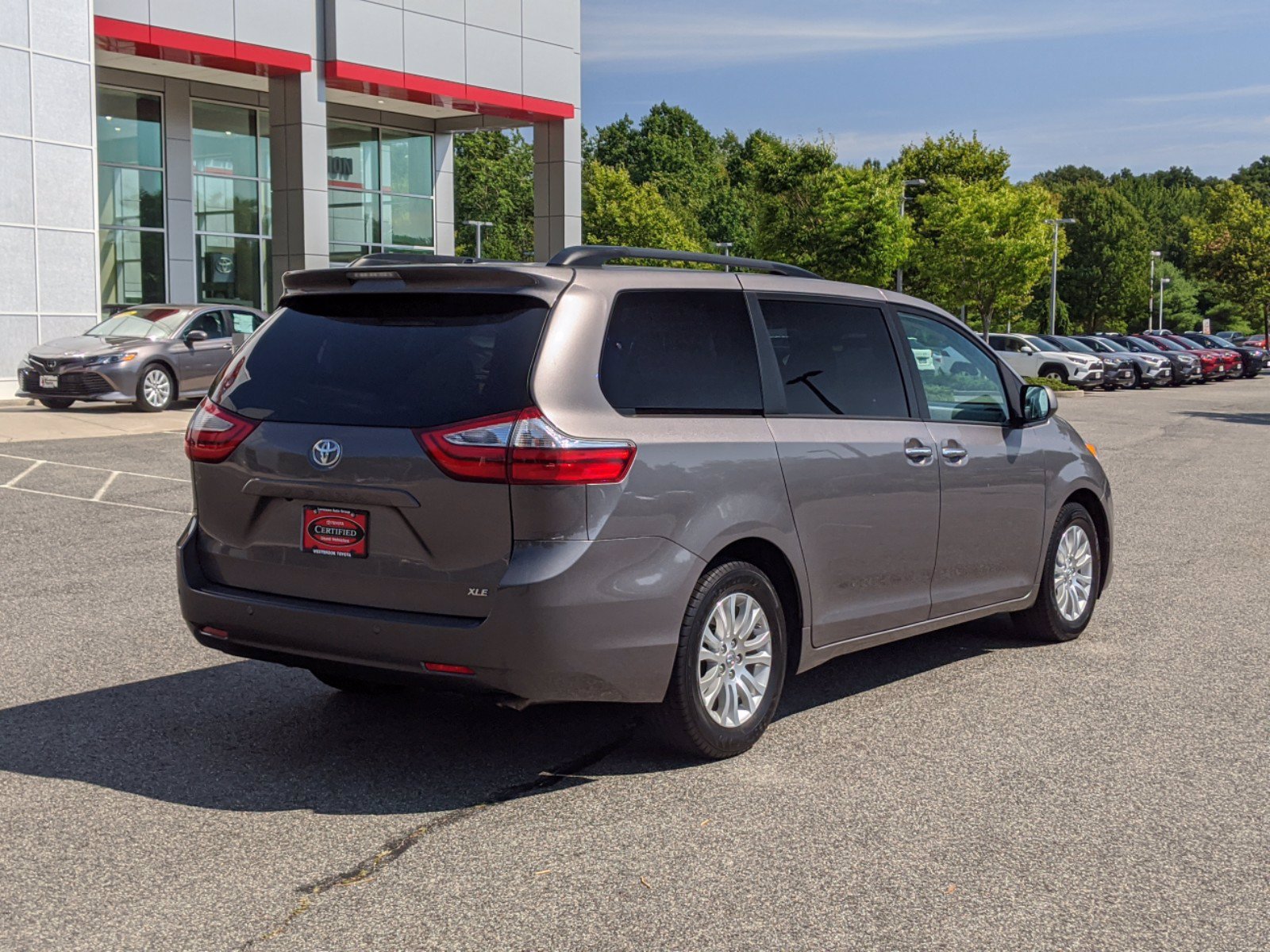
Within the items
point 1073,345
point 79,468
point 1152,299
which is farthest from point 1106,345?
point 1152,299

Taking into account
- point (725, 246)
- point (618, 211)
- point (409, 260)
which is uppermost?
point (618, 211)

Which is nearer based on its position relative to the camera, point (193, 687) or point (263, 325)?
point (263, 325)

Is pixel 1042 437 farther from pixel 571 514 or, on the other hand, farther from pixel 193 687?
pixel 193 687

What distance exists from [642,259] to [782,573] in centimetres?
132

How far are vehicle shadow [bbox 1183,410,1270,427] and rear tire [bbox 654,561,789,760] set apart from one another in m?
24.9

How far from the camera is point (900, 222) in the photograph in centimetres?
5116

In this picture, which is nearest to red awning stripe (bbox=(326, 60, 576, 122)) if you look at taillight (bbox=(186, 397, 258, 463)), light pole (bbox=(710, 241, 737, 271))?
taillight (bbox=(186, 397, 258, 463))

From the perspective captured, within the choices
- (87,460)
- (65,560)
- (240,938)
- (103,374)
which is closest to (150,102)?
(103,374)

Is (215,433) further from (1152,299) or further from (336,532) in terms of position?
(1152,299)

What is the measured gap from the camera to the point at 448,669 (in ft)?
15.8

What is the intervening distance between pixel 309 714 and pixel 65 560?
4.57 m

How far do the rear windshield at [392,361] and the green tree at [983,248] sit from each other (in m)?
50.4

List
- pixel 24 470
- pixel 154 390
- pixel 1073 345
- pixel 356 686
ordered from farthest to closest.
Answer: pixel 1073 345 → pixel 154 390 → pixel 24 470 → pixel 356 686

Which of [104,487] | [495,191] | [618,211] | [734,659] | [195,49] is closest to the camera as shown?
[734,659]
